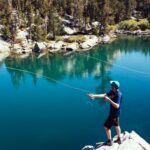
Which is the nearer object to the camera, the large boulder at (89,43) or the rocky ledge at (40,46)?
the rocky ledge at (40,46)

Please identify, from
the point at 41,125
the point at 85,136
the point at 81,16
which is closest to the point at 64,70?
the point at 41,125

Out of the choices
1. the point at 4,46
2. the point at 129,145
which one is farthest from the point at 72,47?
the point at 129,145

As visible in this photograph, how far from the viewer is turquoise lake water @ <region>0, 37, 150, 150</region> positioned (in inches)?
945

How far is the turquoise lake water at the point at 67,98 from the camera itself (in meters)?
24.0

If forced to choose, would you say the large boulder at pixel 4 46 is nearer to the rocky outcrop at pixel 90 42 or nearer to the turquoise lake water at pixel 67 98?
the turquoise lake water at pixel 67 98

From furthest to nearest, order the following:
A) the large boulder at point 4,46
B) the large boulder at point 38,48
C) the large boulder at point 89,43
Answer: the large boulder at point 89,43
the large boulder at point 38,48
the large boulder at point 4,46

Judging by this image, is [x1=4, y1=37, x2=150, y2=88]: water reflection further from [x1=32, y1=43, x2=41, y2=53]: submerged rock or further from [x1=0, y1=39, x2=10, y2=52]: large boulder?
[x1=0, y1=39, x2=10, y2=52]: large boulder

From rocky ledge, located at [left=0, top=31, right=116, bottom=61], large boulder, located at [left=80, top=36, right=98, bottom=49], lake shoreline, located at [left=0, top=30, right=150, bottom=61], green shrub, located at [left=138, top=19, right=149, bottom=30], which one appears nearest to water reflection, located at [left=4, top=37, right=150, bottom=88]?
large boulder, located at [left=80, top=36, right=98, bottom=49]

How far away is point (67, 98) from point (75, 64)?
20.4m

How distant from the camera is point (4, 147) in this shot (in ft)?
74.5

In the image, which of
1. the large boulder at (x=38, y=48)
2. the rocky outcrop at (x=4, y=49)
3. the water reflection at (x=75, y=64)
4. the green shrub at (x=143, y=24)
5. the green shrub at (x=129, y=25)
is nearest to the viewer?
the water reflection at (x=75, y=64)

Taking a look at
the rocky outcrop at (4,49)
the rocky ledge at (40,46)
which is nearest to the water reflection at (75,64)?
the rocky ledge at (40,46)

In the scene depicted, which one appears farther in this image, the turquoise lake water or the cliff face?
the turquoise lake water

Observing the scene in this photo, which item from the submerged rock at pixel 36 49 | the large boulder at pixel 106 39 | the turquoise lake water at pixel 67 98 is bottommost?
the turquoise lake water at pixel 67 98
